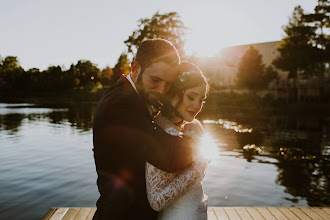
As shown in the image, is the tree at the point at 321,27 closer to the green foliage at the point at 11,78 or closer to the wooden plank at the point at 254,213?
the wooden plank at the point at 254,213

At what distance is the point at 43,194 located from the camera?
8859mm

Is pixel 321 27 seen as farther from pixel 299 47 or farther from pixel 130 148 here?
pixel 130 148

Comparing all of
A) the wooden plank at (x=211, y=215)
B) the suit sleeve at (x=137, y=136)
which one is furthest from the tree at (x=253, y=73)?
the suit sleeve at (x=137, y=136)

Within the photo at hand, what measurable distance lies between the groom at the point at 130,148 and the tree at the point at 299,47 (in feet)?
143

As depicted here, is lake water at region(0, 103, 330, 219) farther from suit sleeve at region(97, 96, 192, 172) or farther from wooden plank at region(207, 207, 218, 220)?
suit sleeve at region(97, 96, 192, 172)

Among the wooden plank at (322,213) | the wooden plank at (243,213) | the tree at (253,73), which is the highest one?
the tree at (253,73)

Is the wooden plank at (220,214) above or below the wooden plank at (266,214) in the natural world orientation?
above

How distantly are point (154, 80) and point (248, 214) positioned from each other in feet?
13.0

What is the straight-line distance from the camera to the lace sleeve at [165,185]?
224cm

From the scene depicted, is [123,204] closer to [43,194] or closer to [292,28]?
[43,194]

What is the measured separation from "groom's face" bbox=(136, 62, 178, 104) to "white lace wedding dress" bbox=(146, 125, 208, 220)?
1.00 feet

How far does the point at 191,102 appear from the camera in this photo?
9.16 feet

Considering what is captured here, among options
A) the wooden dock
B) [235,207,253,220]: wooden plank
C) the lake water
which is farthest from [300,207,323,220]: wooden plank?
the lake water

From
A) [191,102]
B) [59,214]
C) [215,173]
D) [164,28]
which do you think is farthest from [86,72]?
[191,102]
